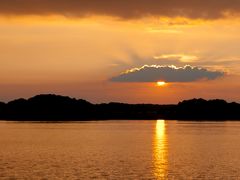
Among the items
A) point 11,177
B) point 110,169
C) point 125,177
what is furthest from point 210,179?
point 11,177

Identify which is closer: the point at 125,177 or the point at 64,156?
the point at 125,177

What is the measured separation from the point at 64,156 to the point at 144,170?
28.6m

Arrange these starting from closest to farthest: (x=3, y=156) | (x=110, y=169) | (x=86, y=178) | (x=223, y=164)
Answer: (x=86, y=178), (x=110, y=169), (x=223, y=164), (x=3, y=156)

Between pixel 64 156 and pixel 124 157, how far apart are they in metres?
Answer: 12.9

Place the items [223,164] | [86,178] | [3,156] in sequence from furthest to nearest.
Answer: [3,156] < [223,164] < [86,178]

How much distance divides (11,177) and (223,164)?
41.1 meters

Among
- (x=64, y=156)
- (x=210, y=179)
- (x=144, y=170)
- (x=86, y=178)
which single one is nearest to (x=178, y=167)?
(x=144, y=170)

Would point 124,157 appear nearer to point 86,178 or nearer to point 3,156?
point 3,156

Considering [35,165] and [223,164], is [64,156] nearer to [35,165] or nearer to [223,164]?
[35,165]

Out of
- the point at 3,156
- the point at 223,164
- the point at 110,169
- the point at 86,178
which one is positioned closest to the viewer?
the point at 86,178

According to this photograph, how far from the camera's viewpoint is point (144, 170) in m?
80.0

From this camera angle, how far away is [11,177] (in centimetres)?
6919

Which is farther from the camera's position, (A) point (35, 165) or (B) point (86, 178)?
(A) point (35, 165)

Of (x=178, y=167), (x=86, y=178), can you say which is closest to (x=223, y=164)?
(x=178, y=167)
